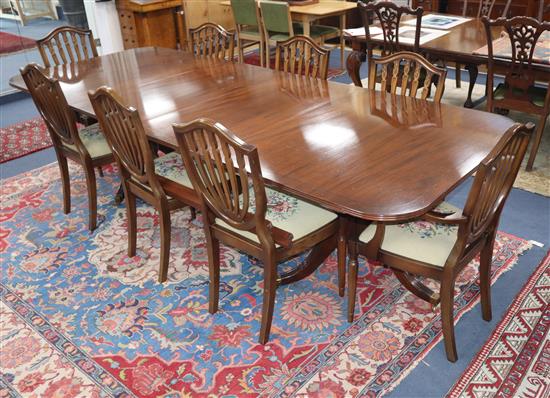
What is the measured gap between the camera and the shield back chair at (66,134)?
2.56 m

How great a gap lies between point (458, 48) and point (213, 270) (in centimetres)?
221

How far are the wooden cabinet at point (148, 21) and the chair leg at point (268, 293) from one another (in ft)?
13.4

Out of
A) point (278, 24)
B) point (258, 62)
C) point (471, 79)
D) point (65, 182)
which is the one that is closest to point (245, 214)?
point (65, 182)

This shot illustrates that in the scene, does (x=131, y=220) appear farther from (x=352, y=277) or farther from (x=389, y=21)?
(x=389, y=21)

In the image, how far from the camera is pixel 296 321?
220cm

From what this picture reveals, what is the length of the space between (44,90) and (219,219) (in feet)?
3.99

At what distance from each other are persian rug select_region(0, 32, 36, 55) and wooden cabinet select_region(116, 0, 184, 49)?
930 millimetres

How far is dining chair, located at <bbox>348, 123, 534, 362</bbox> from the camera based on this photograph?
163cm

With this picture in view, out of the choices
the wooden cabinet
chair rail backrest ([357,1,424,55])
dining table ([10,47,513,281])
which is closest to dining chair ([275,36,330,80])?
dining table ([10,47,513,281])

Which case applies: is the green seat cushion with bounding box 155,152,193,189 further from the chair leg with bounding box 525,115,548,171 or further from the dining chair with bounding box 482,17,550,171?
the chair leg with bounding box 525,115,548,171

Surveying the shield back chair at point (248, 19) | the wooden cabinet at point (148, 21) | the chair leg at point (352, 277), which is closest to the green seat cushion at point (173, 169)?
the chair leg at point (352, 277)

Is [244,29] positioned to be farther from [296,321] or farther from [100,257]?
[296,321]

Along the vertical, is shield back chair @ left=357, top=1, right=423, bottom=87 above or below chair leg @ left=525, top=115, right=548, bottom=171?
above

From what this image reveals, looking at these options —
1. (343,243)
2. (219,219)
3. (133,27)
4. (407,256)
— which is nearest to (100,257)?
(219,219)
